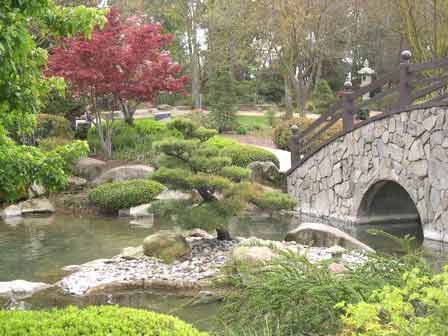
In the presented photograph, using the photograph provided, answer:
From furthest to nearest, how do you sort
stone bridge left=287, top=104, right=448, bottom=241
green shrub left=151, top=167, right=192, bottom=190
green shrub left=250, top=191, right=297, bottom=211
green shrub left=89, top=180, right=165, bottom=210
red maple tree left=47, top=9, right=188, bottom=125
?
red maple tree left=47, top=9, right=188, bottom=125
green shrub left=89, top=180, right=165, bottom=210
stone bridge left=287, top=104, right=448, bottom=241
green shrub left=250, top=191, right=297, bottom=211
green shrub left=151, top=167, right=192, bottom=190

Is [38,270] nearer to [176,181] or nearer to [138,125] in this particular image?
[176,181]

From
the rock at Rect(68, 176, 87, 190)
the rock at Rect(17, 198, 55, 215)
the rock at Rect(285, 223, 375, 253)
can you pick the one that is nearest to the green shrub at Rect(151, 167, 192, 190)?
the rock at Rect(285, 223, 375, 253)

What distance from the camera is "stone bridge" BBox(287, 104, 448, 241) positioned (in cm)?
1046

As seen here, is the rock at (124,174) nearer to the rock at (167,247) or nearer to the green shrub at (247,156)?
the green shrub at (247,156)

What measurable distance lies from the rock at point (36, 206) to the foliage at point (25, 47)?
9.33 metres

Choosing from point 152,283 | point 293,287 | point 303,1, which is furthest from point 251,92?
point 293,287

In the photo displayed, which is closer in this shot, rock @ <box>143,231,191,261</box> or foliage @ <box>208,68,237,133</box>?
rock @ <box>143,231,191,261</box>

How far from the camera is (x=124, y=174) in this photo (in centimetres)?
1555

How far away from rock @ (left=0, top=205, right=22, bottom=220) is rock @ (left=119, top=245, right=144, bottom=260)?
497 centimetres

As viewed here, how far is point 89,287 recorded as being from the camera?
809 cm

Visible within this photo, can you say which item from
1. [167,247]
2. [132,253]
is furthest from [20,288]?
[167,247]

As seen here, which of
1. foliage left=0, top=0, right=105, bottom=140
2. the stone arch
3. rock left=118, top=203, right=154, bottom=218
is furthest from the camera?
rock left=118, top=203, right=154, bottom=218

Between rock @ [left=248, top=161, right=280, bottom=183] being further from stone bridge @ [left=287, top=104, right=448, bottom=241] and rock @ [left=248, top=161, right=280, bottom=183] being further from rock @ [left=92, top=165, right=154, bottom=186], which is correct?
rock @ [left=92, top=165, right=154, bottom=186]

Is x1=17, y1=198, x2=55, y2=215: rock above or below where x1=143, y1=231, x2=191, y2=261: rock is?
below
